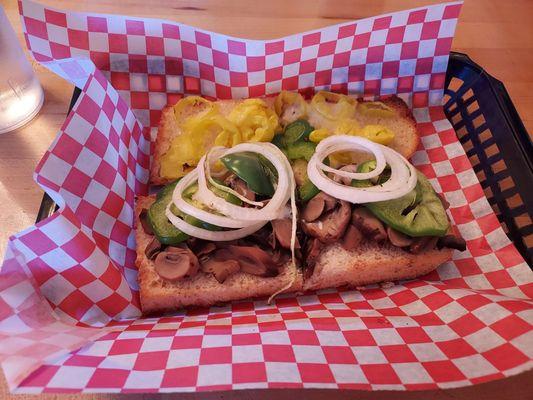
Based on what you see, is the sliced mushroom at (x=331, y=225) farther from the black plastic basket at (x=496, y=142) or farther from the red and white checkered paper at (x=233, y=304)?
the black plastic basket at (x=496, y=142)

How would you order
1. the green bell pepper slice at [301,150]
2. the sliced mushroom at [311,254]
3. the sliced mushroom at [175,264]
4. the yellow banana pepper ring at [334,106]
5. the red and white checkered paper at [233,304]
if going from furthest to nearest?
the yellow banana pepper ring at [334,106] → the green bell pepper slice at [301,150] → the sliced mushroom at [311,254] → the sliced mushroom at [175,264] → the red and white checkered paper at [233,304]

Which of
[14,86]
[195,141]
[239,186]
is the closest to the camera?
[239,186]

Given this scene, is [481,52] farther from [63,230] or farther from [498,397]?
[63,230]

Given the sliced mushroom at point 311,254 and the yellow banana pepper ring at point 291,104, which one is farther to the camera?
the yellow banana pepper ring at point 291,104

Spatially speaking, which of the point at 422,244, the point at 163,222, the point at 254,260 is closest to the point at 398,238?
Result: the point at 422,244

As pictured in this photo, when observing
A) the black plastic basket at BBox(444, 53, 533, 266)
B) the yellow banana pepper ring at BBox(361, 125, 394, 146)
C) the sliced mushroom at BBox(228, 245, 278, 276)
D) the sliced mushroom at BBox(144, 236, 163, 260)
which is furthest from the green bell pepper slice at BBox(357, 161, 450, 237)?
the sliced mushroom at BBox(144, 236, 163, 260)

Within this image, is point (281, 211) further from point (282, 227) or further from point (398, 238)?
point (398, 238)

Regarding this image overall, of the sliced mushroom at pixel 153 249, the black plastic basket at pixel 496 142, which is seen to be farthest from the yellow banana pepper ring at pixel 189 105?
the black plastic basket at pixel 496 142

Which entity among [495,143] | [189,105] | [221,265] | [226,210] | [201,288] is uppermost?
[189,105]

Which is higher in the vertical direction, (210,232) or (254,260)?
(210,232)
